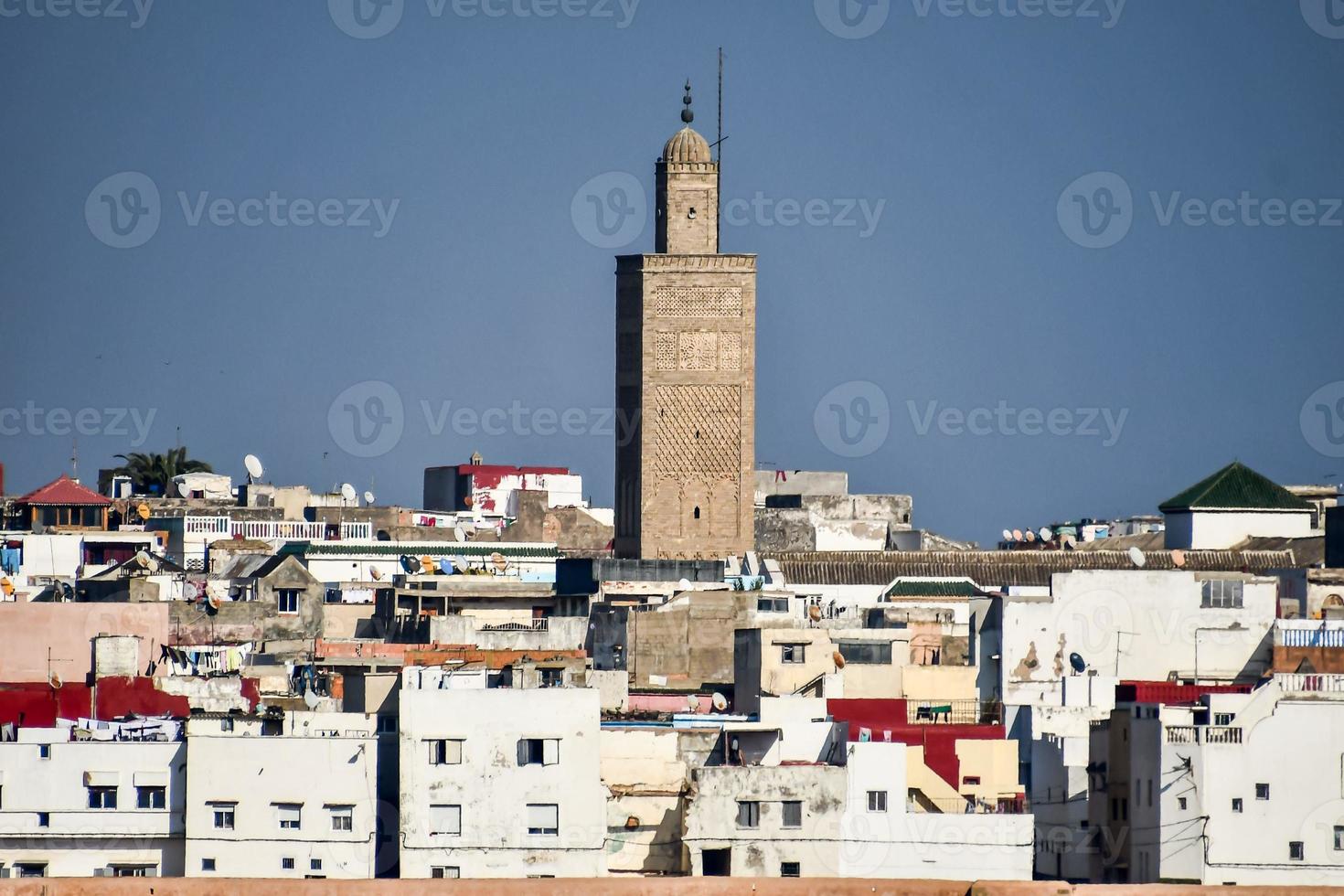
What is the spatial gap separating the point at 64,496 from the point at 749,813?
35469mm

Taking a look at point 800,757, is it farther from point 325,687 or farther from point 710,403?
point 710,403

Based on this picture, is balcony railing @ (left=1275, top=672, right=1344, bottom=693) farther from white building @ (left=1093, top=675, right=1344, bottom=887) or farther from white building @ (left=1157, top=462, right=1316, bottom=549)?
white building @ (left=1157, top=462, right=1316, bottom=549)

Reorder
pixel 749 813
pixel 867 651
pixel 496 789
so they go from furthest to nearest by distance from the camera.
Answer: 1. pixel 867 651
2. pixel 496 789
3. pixel 749 813

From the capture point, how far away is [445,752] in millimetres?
31359

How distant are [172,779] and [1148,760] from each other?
10.3 meters

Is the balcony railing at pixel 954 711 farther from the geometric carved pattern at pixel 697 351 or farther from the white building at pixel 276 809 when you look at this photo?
the geometric carved pattern at pixel 697 351

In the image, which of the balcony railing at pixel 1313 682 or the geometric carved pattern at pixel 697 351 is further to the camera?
the geometric carved pattern at pixel 697 351

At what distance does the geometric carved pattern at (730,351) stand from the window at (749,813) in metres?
31.9

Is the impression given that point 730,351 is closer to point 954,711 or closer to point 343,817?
point 954,711

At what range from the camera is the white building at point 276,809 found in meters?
31.5

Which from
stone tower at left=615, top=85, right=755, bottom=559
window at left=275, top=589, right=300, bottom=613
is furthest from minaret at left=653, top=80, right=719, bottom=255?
window at left=275, top=589, right=300, bottom=613

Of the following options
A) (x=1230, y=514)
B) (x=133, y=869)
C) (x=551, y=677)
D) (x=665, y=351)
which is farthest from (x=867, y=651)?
(x=665, y=351)

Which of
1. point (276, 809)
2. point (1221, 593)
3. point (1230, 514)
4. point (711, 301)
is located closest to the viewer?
point (276, 809)

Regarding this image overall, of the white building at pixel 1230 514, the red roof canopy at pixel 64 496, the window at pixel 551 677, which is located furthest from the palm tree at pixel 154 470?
the window at pixel 551 677
